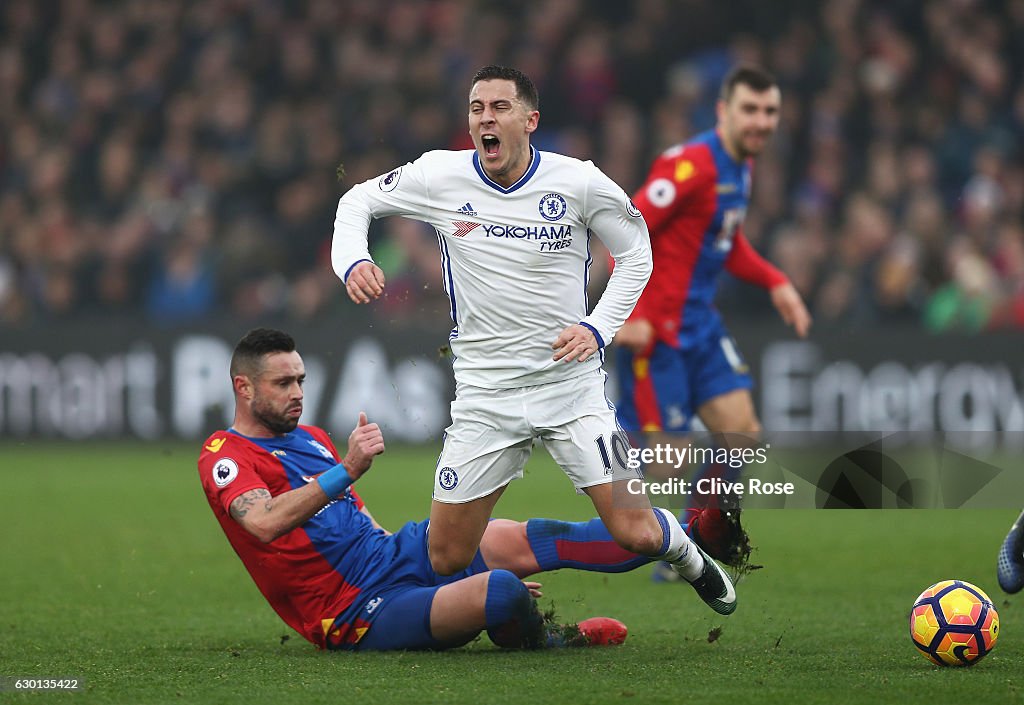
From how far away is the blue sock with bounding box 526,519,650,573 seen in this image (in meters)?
6.11

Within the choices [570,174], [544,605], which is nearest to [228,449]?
[570,174]

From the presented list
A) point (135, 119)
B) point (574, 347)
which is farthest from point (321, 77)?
point (574, 347)

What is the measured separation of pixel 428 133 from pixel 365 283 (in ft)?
35.9

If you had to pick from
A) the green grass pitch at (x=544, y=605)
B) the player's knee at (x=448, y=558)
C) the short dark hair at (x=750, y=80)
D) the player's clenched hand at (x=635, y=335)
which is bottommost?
the green grass pitch at (x=544, y=605)

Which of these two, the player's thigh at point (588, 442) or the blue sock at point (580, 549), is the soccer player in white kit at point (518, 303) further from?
the blue sock at point (580, 549)

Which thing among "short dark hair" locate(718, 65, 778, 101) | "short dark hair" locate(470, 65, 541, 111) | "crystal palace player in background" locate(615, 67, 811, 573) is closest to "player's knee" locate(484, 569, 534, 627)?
"short dark hair" locate(470, 65, 541, 111)

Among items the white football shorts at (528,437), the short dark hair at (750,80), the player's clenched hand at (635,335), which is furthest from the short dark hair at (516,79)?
the short dark hair at (750,80)

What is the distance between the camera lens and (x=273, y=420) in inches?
235

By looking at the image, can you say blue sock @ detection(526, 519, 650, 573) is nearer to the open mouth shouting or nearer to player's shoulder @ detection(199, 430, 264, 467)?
player's shoulder @ detection(199, 430, 264, 467)

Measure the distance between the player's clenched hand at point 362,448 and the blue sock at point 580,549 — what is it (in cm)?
96

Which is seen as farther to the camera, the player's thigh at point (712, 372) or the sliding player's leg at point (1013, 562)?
the player's thigh at point (712, 372)

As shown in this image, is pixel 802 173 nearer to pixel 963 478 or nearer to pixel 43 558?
pixel 963 478

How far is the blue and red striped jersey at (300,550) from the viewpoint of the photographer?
5.82 meters

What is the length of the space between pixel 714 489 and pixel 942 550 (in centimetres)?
240
